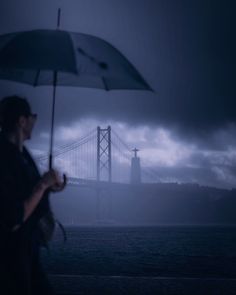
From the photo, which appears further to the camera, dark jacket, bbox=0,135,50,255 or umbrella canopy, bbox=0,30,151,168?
umbrella canopy, bbox=0,30,151,168

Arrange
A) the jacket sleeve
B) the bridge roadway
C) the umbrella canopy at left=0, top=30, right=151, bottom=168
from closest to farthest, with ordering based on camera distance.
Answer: the jacket sleeve < the umbrella canopy at left=0, top=30, right=151, bottom=168 < the bridge roadway

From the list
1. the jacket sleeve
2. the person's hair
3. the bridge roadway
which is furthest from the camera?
the bridge roadway

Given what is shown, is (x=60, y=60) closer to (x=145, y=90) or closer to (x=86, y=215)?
(x=145, y=90)

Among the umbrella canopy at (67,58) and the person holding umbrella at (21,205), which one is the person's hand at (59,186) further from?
the umbrella canopy at (67,58)

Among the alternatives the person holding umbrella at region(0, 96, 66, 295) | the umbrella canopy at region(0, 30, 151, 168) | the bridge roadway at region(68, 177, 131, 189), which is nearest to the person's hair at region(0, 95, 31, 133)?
the person holding umbrella at region(0, 96, 66, 295)

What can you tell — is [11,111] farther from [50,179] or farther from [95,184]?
[95,184]

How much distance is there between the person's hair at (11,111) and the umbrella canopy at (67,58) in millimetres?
342

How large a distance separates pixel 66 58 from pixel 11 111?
0.50 meters

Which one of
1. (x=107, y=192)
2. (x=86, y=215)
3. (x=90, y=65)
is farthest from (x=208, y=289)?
(x=86, y=215)

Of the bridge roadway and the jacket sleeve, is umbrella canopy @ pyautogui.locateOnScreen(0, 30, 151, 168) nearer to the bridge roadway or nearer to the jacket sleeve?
the jacket sleeve

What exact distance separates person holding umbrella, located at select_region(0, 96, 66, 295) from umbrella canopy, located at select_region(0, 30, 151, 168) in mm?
327

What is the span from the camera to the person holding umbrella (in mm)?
1566

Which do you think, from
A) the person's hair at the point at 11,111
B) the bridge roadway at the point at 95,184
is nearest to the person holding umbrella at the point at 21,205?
the person's hair at the point at 11,111

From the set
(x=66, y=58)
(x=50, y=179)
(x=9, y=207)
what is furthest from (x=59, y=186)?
(x=66, y=58)
